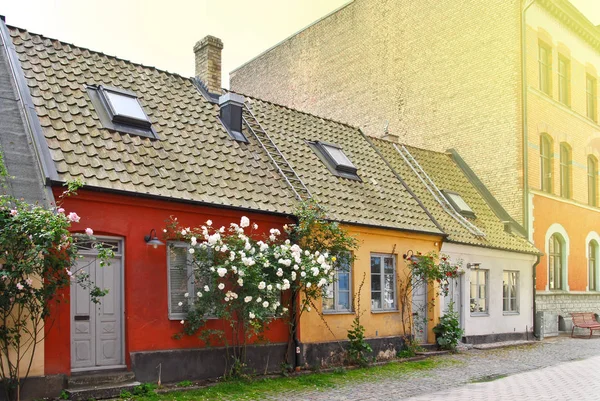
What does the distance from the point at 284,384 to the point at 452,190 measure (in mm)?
11940

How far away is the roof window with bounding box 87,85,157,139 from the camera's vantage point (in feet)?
40.2

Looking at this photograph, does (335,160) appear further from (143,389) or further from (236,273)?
(143,389)

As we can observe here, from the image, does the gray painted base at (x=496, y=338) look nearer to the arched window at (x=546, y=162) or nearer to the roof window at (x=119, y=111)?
the arched window at (x=546, y=162)

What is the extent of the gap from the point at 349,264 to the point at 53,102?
22.5 ft

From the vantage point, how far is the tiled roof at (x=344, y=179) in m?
15.2

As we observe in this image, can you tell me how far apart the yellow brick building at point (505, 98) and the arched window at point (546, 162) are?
0.04 meters

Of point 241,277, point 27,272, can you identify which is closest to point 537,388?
point 241,277

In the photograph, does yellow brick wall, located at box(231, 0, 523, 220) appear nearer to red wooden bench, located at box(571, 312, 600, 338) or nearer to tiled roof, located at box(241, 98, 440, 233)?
red wooden bench, located at box(571, 312, 600, 338)

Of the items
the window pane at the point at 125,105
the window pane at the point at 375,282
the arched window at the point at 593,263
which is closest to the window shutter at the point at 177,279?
the window pane at the point at 125,105

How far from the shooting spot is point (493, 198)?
22922 millimetres

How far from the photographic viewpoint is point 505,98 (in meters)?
23.0

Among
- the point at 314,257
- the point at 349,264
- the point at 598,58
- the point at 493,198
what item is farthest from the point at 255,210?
the point at 598,58

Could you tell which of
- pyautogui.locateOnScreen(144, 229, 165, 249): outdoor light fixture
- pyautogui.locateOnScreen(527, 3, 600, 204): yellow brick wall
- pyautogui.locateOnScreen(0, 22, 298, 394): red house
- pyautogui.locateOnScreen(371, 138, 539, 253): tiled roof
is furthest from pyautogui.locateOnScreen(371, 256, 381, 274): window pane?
pyautogui.locateOnScreen(527, 3, 600, 204): yellow brick wall

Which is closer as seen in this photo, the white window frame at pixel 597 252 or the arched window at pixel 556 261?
the arched window at pixel 556 261
